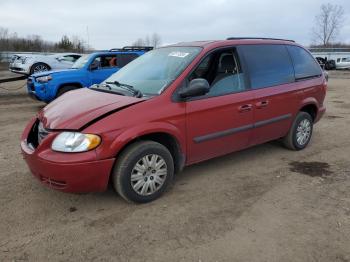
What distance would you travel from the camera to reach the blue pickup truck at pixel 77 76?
984 cm

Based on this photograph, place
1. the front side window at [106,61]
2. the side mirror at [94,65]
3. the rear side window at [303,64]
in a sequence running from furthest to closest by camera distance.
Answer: the front side window at [106,61], the side mirror at [94,65], the rear side window at [303,64]

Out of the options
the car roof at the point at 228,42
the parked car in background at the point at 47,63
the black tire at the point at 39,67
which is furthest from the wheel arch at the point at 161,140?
the black tire at the point at 39,67

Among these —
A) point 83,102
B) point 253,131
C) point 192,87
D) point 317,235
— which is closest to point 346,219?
point 317,235

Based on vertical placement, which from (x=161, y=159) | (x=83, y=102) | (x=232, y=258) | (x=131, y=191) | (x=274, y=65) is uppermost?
(x=274, y=65)

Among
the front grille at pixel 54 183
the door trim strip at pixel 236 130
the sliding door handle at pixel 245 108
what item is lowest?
the front grille at pixel 54 183

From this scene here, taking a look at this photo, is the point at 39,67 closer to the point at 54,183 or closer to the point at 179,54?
the point at 179,54

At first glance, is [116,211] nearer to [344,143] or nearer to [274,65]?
[274,65]

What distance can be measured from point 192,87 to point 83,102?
122 cm

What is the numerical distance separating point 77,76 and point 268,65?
6.29m

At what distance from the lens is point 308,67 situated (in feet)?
20.2

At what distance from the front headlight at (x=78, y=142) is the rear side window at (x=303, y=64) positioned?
353cm

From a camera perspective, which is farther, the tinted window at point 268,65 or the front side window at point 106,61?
the front side window at point 106,61

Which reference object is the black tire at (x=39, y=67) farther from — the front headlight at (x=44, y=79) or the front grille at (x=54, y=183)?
the front grille at (x=54, y=183)

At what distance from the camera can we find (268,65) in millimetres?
5418
